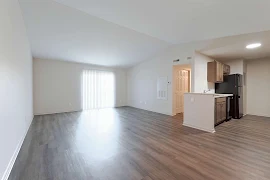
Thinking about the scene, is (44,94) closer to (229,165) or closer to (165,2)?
(165,2)

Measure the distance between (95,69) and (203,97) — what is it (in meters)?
5.29

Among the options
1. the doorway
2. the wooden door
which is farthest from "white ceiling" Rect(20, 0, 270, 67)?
the wooden door

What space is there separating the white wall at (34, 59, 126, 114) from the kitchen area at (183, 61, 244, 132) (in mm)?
4976

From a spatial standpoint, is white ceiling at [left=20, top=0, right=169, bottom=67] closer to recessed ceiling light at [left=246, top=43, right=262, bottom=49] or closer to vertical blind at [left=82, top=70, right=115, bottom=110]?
vertical blind at [left=82, top=70, right=115, bottom=110]

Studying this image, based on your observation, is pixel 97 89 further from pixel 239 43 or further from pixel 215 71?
pixel 239 43

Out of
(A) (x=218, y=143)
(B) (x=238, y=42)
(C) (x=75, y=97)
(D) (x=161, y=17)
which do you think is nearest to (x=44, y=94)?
(C) (x=75, y=97)

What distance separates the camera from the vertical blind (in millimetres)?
6699

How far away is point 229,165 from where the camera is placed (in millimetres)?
1995

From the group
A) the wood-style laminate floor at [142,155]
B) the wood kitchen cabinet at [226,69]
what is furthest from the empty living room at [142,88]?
the wood kitchen cabinet at [226,69]

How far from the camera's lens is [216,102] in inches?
153

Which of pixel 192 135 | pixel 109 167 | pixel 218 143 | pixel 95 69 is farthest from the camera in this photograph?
pixel 95 69

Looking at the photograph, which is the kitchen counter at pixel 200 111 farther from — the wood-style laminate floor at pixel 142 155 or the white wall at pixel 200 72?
the white wall at pixel 200 72

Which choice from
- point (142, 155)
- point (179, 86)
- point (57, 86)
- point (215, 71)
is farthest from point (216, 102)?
point (57, 86)

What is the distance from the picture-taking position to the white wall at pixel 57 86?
17.9 ft
